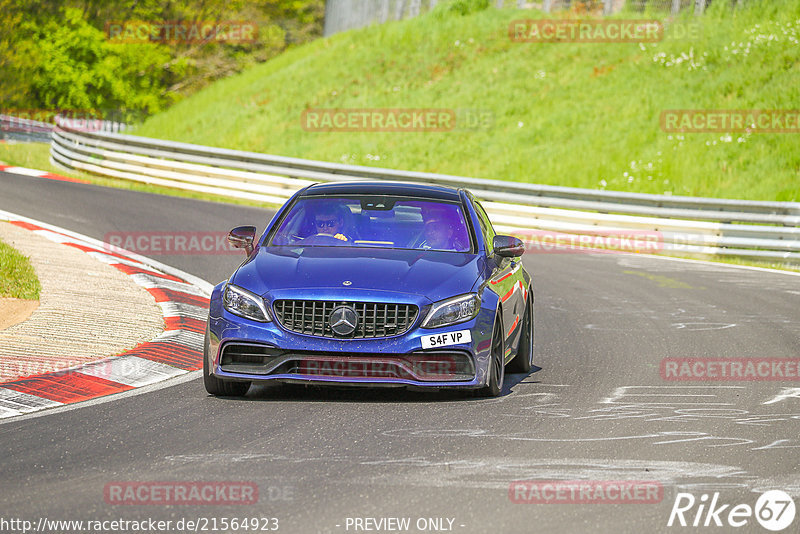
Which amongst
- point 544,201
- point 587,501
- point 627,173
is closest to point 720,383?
point 587,501

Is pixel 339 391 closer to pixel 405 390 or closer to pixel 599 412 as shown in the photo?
pixel 405 390

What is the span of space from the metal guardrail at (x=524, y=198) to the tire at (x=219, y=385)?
13.7m

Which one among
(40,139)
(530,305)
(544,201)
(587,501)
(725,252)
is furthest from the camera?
(40,139)

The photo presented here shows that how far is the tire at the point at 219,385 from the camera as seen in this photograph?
26.4 ft

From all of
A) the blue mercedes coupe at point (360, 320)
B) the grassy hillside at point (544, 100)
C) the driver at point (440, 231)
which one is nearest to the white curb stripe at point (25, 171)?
the grassy hillside at point (544, 100)

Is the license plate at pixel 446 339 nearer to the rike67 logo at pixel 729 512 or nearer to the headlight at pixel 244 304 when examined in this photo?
the headlight at pixel 244 304

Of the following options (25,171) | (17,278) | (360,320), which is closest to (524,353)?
(360,320)

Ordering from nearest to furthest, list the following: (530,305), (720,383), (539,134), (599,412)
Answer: (599,412) → (720,383) → (530,305) → (539,134)

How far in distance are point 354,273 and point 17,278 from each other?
17.2ft

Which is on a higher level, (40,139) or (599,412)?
(599,412)

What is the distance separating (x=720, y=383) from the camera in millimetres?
9328

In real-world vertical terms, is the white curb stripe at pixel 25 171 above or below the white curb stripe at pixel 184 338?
below

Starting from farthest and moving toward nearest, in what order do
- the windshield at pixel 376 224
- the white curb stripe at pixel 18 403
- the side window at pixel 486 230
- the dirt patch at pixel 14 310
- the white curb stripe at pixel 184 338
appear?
the dirt patch at pixel 14 310
the white curb stripe at pixel 184 338
the side window at pixel 486 230
the windshield at pixel 376 224
the white curb stripe at pixel 18 403

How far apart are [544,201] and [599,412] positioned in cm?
1481
